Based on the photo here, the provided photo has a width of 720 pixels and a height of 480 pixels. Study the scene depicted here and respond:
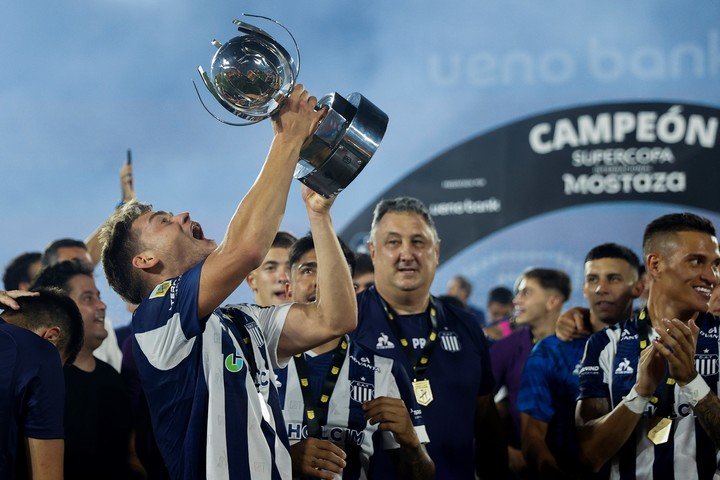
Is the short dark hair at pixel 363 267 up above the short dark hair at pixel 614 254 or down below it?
above

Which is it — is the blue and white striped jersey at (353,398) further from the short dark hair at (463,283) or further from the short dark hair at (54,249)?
the short dark hair at (463,283)

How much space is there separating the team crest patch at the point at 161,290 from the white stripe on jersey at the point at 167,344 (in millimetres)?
87

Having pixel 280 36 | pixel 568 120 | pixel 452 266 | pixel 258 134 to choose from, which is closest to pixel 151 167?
pixel 258 134

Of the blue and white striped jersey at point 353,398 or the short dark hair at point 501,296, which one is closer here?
the blue and white striped jersey at point 353,398

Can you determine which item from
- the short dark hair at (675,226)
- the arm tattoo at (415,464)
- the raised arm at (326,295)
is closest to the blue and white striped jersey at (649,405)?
the short dark hair at (675,226)

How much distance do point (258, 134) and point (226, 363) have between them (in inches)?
220

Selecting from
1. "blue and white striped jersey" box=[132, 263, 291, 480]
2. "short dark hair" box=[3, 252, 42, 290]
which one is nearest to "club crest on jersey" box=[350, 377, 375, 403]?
"blue and white striped jersey" box=[132, 263, 291, 480]

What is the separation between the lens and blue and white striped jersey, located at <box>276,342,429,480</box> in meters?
3.03

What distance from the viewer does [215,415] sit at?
2318 millimetres

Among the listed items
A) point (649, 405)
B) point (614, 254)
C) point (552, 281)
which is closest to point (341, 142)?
point (649, 405)

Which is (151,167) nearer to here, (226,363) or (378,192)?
(378,192)

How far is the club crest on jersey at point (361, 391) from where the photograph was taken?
10.1ft

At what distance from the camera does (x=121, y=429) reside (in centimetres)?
377

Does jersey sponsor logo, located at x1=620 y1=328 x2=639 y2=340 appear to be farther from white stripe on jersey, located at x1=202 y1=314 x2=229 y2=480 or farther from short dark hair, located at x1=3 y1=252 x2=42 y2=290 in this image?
short dark hair, located at x1=3 y1=252 x2=42 y2=290
